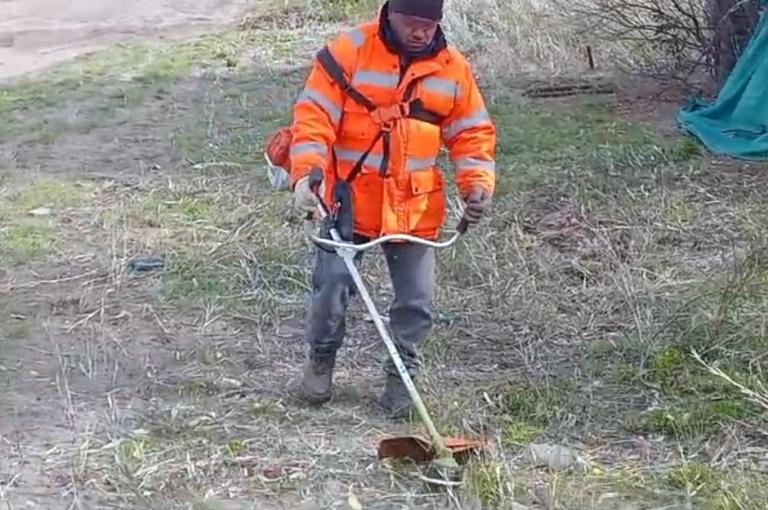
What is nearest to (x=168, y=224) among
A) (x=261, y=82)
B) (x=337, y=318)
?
(x=337, y=318)

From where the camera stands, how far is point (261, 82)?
1088cm

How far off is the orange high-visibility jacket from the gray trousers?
141 millimetres

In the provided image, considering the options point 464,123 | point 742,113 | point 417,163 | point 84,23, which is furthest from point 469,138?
point 84,23

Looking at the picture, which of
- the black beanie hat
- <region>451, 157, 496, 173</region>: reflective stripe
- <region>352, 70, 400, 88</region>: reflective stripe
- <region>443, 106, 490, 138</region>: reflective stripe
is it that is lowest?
<region>451, 157, 496, 173</region>: reflective stripe

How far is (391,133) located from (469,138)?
0.88ft

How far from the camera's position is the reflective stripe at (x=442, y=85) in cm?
436

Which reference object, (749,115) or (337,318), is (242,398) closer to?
(337,318)

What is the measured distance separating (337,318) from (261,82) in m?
6.46

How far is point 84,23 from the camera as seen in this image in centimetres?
1480

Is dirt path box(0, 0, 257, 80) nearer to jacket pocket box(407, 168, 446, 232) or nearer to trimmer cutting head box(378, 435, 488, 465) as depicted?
jacket pocket box(407, 168, 446, 232)

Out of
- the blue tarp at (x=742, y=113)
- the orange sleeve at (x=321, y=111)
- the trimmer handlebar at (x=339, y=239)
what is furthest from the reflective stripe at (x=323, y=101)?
the blue tarp at (x=742, y=113)

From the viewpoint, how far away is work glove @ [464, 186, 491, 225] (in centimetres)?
434

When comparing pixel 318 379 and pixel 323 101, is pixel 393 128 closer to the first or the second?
pixel 323 101

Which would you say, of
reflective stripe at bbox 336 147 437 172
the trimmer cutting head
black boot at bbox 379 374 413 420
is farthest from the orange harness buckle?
the trimmer cutting head
